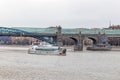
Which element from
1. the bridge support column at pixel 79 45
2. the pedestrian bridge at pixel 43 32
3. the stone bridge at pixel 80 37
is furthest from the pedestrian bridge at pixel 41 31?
the bridge support column at pixel 79 45

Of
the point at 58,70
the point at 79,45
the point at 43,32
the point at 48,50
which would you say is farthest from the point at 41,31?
the point at 58,70

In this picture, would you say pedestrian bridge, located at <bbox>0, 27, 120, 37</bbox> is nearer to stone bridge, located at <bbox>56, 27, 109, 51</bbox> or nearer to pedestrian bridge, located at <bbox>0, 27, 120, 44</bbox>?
pedestrian bridge, located at <bbox>0, 27, 120, 44</bbox>

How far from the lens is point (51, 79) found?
26.7 meters

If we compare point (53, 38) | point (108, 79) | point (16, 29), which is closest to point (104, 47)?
point (53, 38)

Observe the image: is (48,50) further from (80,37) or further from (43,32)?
(80,37)

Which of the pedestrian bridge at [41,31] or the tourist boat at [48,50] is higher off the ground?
the pedestrian bridge at [41,31]

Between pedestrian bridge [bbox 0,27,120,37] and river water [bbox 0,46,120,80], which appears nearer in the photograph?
river water [bbox 0,46,120,80]

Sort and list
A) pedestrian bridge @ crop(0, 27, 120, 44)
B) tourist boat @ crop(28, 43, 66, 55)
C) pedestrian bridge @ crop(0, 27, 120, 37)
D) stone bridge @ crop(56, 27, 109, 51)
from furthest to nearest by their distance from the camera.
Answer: pedestrian bridge @ crop(0, 27, 120, 37) → pedestrian bridge @ crop(0, 27, 120, 44) → stone bridge @ crop(56, 27, 109, 51) → tourist boat @ crop(28, 43, 66, 55)

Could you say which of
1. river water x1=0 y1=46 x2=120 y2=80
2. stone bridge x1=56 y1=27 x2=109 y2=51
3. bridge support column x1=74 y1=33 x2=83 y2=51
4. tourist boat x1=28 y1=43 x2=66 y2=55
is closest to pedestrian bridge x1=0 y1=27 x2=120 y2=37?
stone bridge x1=56 y1=27 x2=109 y2=51

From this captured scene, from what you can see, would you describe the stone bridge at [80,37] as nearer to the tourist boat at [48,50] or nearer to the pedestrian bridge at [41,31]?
the pedestrian bridge at [41,31]

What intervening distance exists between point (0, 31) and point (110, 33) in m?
29.5

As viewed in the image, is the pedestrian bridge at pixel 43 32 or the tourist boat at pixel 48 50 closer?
the tourist boat at pixel 48 50

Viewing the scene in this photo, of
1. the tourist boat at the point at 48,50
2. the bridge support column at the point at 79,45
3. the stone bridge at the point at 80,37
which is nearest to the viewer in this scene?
the tourist boat at the point at 48,50

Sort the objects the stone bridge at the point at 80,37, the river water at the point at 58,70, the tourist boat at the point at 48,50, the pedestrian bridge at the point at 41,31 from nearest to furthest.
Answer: the river water at the point at 58,70 < the tourist boat at the point at 48,50 < the stone bridge at the point at 80,37 < the pedestrian bridge at the point at 41,31
